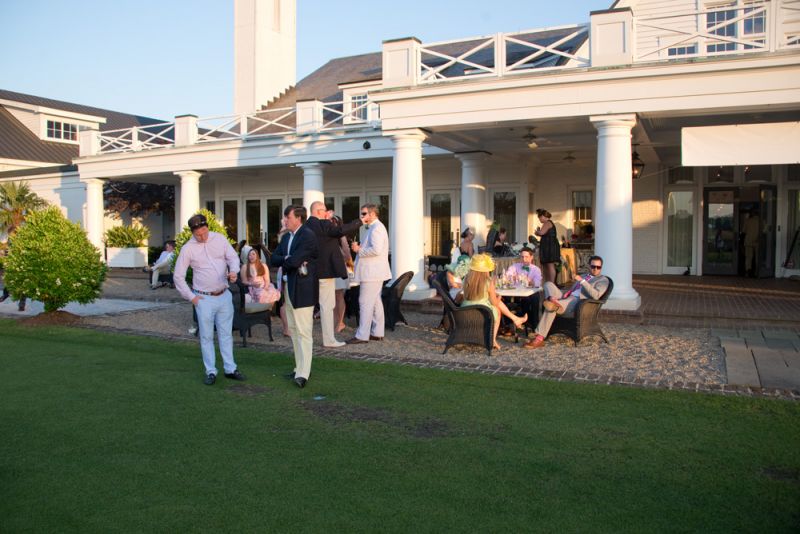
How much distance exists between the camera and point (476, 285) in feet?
25.5

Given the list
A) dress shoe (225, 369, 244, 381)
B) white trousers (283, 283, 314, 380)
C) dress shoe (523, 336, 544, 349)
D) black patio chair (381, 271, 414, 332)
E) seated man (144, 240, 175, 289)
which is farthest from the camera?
seated man (144, 240, 175, 289)

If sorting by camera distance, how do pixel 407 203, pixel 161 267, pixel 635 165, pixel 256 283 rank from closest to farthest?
pixel 256 283 < pixel 407 203 < pixel 635 165 < pixel 161 267

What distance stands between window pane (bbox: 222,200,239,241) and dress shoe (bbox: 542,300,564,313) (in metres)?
16.5

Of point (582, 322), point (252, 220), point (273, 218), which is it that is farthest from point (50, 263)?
point (252, 220)

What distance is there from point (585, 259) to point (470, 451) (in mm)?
12986

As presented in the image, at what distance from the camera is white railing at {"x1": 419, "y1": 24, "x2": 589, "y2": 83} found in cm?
1073

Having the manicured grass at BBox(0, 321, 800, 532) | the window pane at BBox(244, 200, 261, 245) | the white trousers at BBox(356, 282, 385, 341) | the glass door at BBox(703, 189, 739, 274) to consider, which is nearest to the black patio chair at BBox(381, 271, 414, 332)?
the white trousers at BBox(356, 282, 385, 341)

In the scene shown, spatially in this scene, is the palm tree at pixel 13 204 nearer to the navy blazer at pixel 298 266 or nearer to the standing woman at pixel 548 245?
the standing woman at pixel 548 245

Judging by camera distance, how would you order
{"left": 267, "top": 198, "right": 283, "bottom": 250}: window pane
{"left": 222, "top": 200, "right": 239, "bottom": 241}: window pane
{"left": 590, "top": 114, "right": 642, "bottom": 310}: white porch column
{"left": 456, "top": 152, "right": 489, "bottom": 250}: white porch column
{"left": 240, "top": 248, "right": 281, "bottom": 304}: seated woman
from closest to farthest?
1. {"left": 240, "top": 248, "right": 281, "bottom": 304}: seated woman
2. {"left": 590, "top": 114, "right": 642, "bottom": 310}: white porch column
3. {"left": 456, "top": 152, "right": 489, "bottom": 250}: white porch column
4. {"left": 267, "top": 198, "right": 283, "bottom": 250}: window pane
5. {"left": 222, "top": 200, "right": 239, "bottom": 241}: window pane

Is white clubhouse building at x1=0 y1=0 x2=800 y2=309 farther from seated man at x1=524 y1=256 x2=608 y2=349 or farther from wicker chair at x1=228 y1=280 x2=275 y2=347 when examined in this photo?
wicker chair at x1=228 y1=280 x2=275 y2=347

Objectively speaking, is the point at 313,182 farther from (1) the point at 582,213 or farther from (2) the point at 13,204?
(2) the point at 13,204

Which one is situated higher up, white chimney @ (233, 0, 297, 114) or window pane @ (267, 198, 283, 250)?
white chimney @ (233, 0, 297, 114)

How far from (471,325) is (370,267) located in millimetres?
1609

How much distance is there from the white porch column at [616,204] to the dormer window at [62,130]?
27747 millimetres
